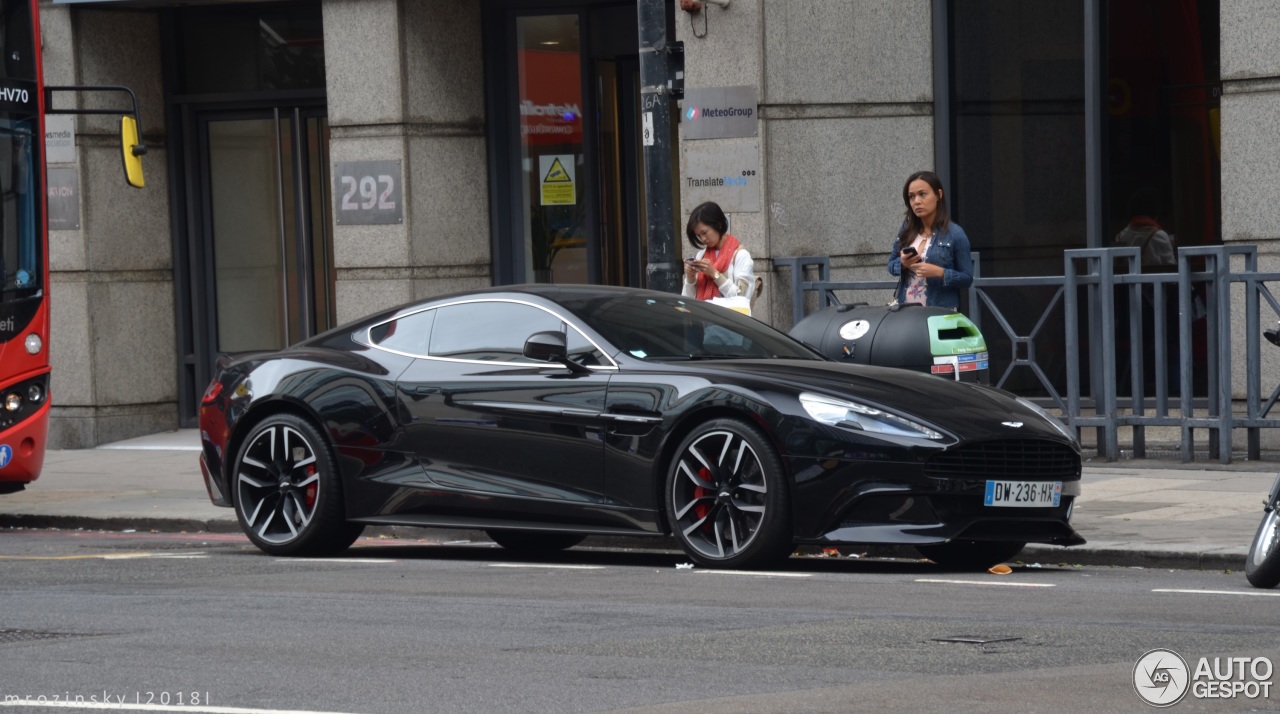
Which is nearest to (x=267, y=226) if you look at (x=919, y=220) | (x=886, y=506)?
(x=919, y=220)

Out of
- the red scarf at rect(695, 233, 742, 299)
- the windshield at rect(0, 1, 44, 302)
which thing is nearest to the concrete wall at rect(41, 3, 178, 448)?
the windshield at rect(0, 1, 44, 302)

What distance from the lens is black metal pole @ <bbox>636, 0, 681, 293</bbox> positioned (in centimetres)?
1315

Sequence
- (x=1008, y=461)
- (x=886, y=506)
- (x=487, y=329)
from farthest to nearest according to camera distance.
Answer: (x=487, y=329) → (x=1008, y=461) → (x=886, y=506)

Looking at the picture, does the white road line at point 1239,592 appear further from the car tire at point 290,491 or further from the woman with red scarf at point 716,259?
the woman with red scarf at point 716,259

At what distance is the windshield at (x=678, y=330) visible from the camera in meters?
10.4

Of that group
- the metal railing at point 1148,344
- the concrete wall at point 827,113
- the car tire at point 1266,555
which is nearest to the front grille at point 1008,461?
the car tire at point 1266,555

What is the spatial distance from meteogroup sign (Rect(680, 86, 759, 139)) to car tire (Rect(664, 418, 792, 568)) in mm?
5615

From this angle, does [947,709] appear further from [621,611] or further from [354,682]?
[621,611]

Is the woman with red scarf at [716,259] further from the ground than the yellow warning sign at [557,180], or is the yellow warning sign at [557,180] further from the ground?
the yellow warning sign at [557,180]

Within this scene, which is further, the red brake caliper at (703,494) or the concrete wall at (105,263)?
the concrete wall at (105,263)

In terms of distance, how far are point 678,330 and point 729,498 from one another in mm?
1244

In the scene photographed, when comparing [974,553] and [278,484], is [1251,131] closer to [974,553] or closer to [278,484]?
[974,553]

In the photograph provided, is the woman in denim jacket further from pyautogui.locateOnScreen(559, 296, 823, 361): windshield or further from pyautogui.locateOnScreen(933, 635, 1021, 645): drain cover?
pyautogui.locateOnScreen(933, 635, 1021, 645): drain cover

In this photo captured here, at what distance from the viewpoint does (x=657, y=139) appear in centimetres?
1317
